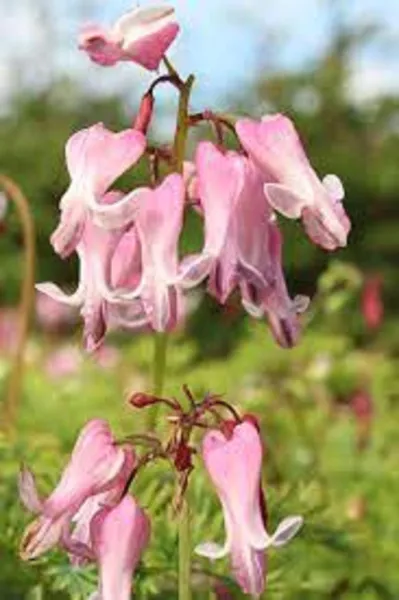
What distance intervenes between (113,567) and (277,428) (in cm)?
225

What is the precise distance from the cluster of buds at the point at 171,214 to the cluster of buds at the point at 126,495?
0.09m

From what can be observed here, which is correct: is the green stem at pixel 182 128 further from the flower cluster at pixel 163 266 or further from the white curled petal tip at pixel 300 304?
the white curled petal tip at pixel 300 304

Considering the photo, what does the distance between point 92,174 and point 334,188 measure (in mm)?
210

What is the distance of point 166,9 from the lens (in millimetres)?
1552

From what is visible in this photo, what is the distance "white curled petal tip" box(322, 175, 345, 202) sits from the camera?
1.54 metres

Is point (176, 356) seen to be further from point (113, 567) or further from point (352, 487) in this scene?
point (113, 567)

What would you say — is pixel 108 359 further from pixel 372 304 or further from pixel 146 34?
pixel 146 34

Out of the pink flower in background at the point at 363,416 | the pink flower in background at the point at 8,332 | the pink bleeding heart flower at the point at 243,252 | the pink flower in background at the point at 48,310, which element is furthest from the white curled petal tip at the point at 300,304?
the pink flower in background at the point at 48,310

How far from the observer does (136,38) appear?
152 cm

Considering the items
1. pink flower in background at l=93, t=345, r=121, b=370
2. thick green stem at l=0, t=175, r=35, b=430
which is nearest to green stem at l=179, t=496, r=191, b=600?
thick green stem at l=0, t=175, r=35, b=430

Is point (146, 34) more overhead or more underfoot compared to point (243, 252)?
more overhead

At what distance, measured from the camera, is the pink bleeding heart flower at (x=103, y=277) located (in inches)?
60.4

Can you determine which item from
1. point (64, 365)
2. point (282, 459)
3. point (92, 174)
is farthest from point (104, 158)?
point (64, 365)

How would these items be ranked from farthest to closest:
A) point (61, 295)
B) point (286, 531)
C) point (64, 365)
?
point (64, 365) → point (61, 295) → point (286, 531)
